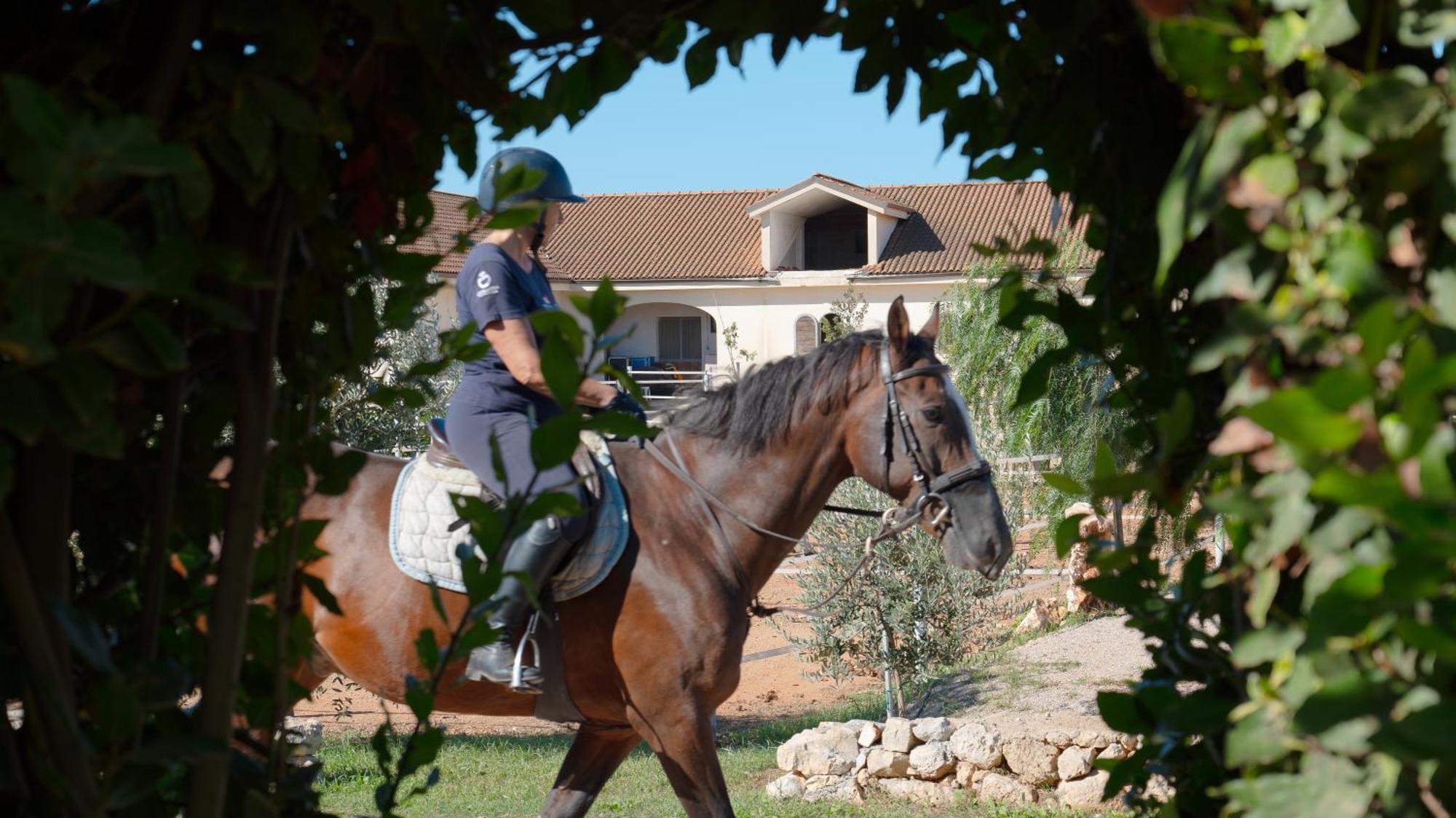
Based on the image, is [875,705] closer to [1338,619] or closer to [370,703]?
[370,703]

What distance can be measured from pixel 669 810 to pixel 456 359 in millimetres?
5990

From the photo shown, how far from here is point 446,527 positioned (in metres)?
4.61

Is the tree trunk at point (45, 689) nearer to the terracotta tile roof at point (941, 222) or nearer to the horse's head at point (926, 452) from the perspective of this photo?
the horse's head at point (926, 452)

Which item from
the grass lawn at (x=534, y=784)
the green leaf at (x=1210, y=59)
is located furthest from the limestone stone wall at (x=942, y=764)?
the green leaf at (x=1210, y=59)

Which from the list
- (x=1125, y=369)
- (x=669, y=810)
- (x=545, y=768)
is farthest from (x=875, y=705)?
(x=1125, y=369)

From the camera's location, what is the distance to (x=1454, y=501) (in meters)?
0.78

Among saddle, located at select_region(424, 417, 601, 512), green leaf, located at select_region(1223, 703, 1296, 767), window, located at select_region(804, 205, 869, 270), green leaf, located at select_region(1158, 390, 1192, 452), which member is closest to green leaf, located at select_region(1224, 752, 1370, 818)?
green leaf, located at select_region(1223, 703, 1296, 767)

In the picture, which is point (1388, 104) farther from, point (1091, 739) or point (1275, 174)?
point (1091, 739)

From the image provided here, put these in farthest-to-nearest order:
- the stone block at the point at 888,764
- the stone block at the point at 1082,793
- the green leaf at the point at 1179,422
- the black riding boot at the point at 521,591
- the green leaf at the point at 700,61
→ the stone block at the point at 888,764 → the stone block at the point at 1082,793 → the black riding boot at the point at 521,591 → the green leaf at the point at 700,61 → the green leaf at the point at 1179,422

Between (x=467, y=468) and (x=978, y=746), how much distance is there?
13.6 feet

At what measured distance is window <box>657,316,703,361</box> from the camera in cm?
4278

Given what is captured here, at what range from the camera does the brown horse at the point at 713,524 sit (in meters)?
4.75

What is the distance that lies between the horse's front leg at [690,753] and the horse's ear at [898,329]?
1.61 metres

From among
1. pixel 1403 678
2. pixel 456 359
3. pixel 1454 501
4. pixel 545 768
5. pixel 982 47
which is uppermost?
pixel 982 47
